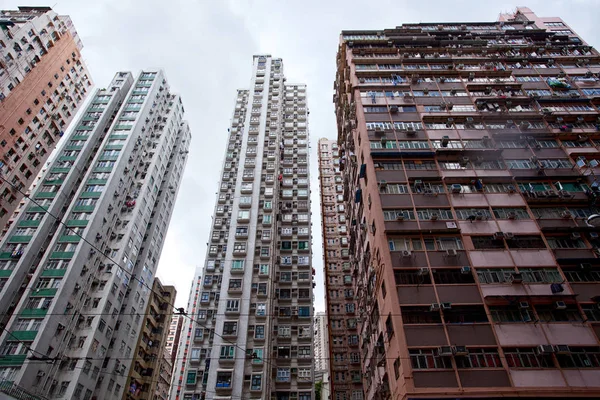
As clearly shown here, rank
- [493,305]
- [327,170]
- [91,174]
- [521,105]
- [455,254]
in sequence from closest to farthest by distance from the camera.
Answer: [493,305] → [455,254] → [521,105] → [91,174] → [327,170]

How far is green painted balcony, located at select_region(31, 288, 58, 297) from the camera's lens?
37781mm

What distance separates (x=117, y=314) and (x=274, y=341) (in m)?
20.2

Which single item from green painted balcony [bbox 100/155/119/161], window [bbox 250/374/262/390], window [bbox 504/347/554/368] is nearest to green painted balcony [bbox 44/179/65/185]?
green painted balcony [bbox 100/155/119/161]

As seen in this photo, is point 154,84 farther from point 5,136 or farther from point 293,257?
point 293,257

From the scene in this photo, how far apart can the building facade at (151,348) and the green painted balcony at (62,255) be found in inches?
453

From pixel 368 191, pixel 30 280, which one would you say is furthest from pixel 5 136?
pixel 368 191

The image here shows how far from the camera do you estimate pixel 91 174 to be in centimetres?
4947

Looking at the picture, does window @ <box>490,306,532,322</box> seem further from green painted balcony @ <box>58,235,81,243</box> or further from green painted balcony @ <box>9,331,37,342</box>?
green painted balcony @ <box>58,235,81,243</box>

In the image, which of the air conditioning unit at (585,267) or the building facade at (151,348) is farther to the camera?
the building facade at (151,348)

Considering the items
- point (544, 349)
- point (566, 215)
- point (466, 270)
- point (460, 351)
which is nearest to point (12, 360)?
point (460, 351)

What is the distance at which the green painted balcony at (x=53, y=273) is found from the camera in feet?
129

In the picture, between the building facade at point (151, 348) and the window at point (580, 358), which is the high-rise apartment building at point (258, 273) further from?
the window at point (580, 358)

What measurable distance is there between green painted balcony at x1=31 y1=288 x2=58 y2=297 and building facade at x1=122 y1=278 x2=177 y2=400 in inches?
488

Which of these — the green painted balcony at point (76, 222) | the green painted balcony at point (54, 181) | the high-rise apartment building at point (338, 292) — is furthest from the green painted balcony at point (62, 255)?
the high-rise apartment building at point (338, 292)
